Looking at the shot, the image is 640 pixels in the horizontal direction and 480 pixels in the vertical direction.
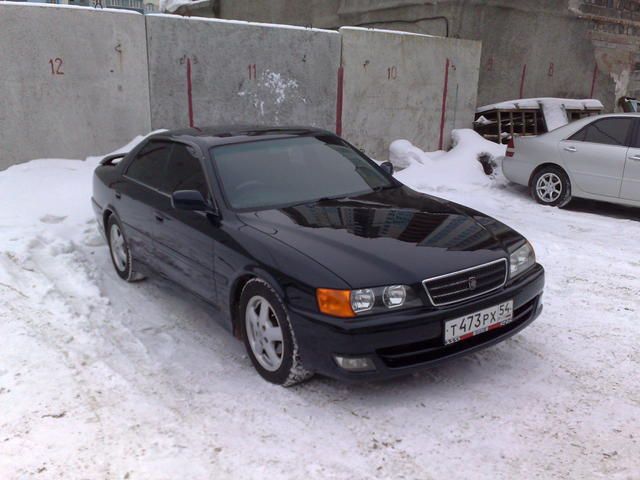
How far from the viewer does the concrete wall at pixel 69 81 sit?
7781mm

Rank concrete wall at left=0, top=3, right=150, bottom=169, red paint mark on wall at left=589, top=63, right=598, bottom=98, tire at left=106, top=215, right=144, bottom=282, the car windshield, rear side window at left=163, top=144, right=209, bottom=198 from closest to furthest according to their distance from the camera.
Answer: the car windshield, rear side window at left=163, top=144, right=209, bottom=198, tire at left=106, top=215, right=144, bottom=282, concrete wall at left=0, top=3, right=150, bottom=169, red paint mark on wall at left=589, top=63, right=598, bottom=98

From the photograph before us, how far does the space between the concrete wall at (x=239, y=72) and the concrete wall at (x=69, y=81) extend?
1.06 ft

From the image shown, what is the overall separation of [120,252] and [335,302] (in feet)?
9.39

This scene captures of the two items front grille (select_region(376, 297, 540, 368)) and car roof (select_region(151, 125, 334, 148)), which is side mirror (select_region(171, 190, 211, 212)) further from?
front grille (select_region(376, 297, 540, 368))

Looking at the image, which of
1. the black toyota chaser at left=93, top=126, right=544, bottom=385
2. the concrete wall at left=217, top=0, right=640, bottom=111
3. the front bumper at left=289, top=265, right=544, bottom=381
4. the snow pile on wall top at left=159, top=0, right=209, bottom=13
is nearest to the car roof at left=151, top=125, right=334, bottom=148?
the black toyota chaser at left=93, top=126, right=544, bottom=385

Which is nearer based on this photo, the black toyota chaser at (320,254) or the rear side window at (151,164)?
the black toyota chaser at (320,254)

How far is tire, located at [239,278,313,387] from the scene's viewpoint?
3271 millimetres

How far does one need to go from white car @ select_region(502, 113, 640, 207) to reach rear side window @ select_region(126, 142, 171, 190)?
5656 mm

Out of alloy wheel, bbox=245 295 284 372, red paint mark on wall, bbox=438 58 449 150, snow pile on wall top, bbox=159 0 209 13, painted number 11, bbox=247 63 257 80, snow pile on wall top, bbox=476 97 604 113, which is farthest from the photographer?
snow pile on wall top, bbox=159 0 209 13

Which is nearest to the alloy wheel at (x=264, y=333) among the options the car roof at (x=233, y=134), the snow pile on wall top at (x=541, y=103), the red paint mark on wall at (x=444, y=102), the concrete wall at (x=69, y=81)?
the car roof at (x=233, y=134)

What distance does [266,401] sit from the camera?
3.31 m

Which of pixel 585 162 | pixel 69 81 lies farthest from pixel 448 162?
pixel 69 81

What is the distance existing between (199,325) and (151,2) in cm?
6285

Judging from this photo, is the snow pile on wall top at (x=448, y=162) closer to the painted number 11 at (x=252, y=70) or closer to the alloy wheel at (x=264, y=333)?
the painted number 11 at (x=252, y=70)
